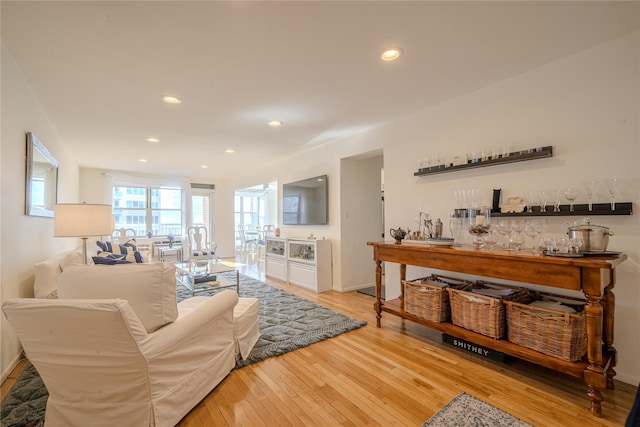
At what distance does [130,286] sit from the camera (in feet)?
5.16

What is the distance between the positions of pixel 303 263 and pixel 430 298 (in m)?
2.46

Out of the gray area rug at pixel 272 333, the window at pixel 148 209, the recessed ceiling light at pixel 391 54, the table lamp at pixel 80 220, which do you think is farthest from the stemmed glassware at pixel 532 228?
the window at pixel 148 209

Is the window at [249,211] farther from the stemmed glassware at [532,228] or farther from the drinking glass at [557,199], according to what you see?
the drinking glass at [557,199]

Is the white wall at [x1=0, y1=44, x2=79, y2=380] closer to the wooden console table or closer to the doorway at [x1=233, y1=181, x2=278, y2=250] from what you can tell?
the wooden console table

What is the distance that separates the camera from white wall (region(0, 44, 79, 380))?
2029 millimetres

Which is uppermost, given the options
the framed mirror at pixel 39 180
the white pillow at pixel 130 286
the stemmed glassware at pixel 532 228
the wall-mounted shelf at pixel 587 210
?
the framed mirror at pixel 39 180

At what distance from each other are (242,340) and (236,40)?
223 centimetres

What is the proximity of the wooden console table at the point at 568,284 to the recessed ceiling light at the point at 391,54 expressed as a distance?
1.56 metres

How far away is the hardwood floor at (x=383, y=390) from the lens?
164cm

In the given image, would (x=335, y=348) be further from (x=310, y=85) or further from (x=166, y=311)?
(x=310, y=85)

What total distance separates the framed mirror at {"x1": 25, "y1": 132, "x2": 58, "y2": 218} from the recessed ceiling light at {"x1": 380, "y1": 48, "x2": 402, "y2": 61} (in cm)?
316

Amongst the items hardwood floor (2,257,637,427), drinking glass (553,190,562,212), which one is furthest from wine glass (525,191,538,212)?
hardwood floor (2,257,637,427)

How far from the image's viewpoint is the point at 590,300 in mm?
1678

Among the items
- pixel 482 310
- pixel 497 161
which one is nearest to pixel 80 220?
pixel 482 310
